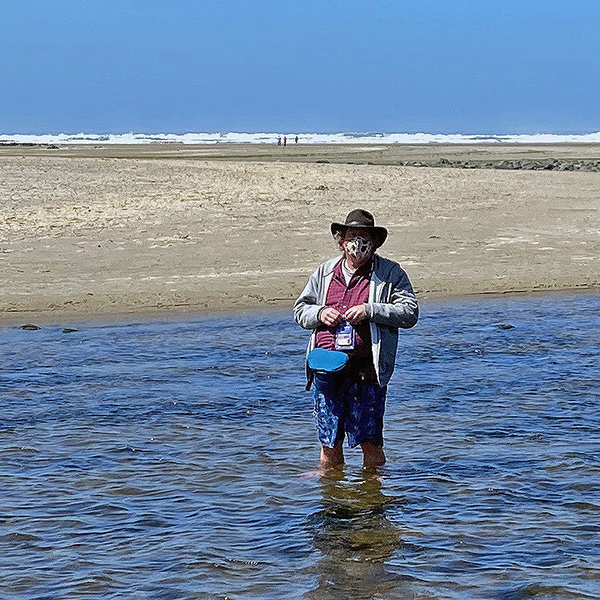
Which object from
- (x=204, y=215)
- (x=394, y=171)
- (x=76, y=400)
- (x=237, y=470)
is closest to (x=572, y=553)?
(x=237, y=470)

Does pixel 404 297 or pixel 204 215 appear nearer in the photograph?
pixel 404 297

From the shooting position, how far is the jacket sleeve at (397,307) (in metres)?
6.25

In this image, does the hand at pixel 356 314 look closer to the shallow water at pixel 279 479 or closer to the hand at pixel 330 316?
the hand at pixel 330 316

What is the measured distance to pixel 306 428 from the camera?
8.44 meters

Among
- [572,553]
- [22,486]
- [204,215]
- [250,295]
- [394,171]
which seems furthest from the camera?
[394,171]

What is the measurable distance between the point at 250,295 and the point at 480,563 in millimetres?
8596

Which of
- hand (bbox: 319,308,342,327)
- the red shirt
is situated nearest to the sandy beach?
the red shirt

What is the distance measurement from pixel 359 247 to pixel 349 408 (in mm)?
960

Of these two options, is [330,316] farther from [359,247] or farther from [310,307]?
[359,247]

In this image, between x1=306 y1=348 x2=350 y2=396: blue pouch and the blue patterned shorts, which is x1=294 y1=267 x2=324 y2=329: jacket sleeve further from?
the blue patterned shorts

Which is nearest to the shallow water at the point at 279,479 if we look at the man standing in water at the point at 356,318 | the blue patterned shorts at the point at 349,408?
the blue patterned shorts at the point at 349,408

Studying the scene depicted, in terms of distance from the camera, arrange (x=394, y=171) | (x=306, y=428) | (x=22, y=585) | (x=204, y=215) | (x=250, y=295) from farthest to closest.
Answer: (x=394, y=171), (x=204, y=215), (x=250, y=295), (x=306, y=428), (x=22, y=585)

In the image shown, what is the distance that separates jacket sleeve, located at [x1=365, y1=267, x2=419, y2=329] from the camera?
625 cm

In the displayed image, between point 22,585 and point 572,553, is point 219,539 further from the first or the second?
point 572,553
